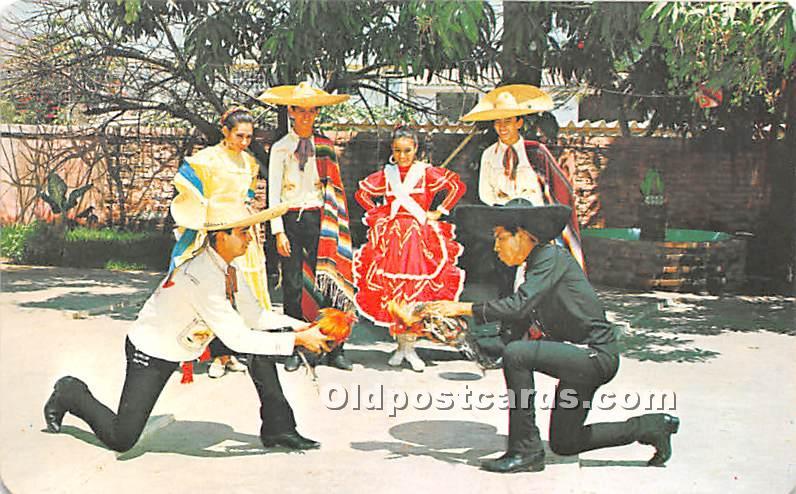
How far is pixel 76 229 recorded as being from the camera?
7270 millimetres

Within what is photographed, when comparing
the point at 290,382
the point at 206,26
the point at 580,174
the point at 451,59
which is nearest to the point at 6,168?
the point at 206,26

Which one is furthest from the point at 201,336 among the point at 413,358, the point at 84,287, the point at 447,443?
the point at 84,287

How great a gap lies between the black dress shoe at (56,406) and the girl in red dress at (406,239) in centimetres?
200

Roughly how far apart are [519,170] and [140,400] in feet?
8.15

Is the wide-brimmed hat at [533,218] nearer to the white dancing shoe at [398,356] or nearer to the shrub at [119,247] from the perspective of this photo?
the white dancing shoe at [398,356]

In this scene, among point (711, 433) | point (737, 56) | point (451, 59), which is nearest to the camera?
point (711, 433)

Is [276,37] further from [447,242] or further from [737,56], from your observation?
[737,56]

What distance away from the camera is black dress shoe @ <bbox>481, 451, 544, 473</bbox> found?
504cm

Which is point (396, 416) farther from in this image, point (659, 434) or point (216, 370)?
point (659, 434)

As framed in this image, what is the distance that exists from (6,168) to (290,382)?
2918 mm

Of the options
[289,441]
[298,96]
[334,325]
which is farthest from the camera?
[298,96]

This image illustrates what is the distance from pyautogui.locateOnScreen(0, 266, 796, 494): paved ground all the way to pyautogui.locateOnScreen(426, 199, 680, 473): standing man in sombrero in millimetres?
143

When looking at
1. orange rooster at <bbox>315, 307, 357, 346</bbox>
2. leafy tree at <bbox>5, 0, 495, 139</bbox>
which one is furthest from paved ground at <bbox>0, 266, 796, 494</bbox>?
leafy tree at <bbox>5, 0, 495, 139</bbox>

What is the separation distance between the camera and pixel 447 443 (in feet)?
17.9
